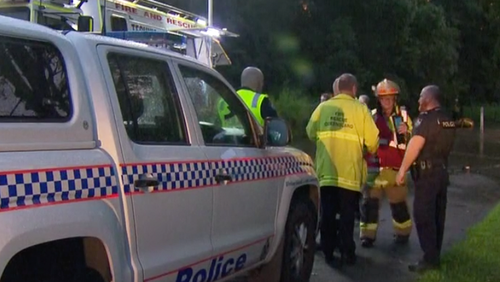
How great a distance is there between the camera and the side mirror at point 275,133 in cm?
564

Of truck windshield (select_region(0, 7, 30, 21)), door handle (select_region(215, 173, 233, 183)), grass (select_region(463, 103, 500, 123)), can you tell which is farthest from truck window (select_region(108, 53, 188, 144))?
grass (select_region(463, 103, 500, 123))

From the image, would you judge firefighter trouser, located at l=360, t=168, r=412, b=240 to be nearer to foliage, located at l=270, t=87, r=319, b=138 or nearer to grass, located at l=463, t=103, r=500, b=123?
foliage, located at l=270, t=87, r=319, b=138

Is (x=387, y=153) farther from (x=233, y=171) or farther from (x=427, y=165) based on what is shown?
(x=233, y=171)

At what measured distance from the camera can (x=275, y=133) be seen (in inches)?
225

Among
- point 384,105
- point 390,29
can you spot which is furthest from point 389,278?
point 390,29

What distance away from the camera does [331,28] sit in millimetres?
31766

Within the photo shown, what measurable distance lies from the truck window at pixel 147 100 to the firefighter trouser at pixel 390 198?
4347 mm

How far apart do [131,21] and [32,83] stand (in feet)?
30.8

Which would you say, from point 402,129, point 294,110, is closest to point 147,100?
point 402,129

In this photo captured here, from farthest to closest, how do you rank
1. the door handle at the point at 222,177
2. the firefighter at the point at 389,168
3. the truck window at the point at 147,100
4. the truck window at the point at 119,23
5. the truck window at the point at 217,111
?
1. the truck window at the point at 119,23
2. the firefighter at the point at 389,168
3. the truck window at the point at 217,111
4. the door handle at the point at 222,177
5. the truck window at the point at 147,100

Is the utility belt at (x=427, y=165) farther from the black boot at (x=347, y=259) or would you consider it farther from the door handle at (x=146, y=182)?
the door handle at (x=146, y=182)

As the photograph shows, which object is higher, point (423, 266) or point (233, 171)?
point (233, 171)

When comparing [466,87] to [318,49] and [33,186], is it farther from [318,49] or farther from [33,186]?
[33,186]

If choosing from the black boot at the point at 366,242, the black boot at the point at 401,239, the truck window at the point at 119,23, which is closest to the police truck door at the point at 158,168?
the black boot at the point at 366,242
